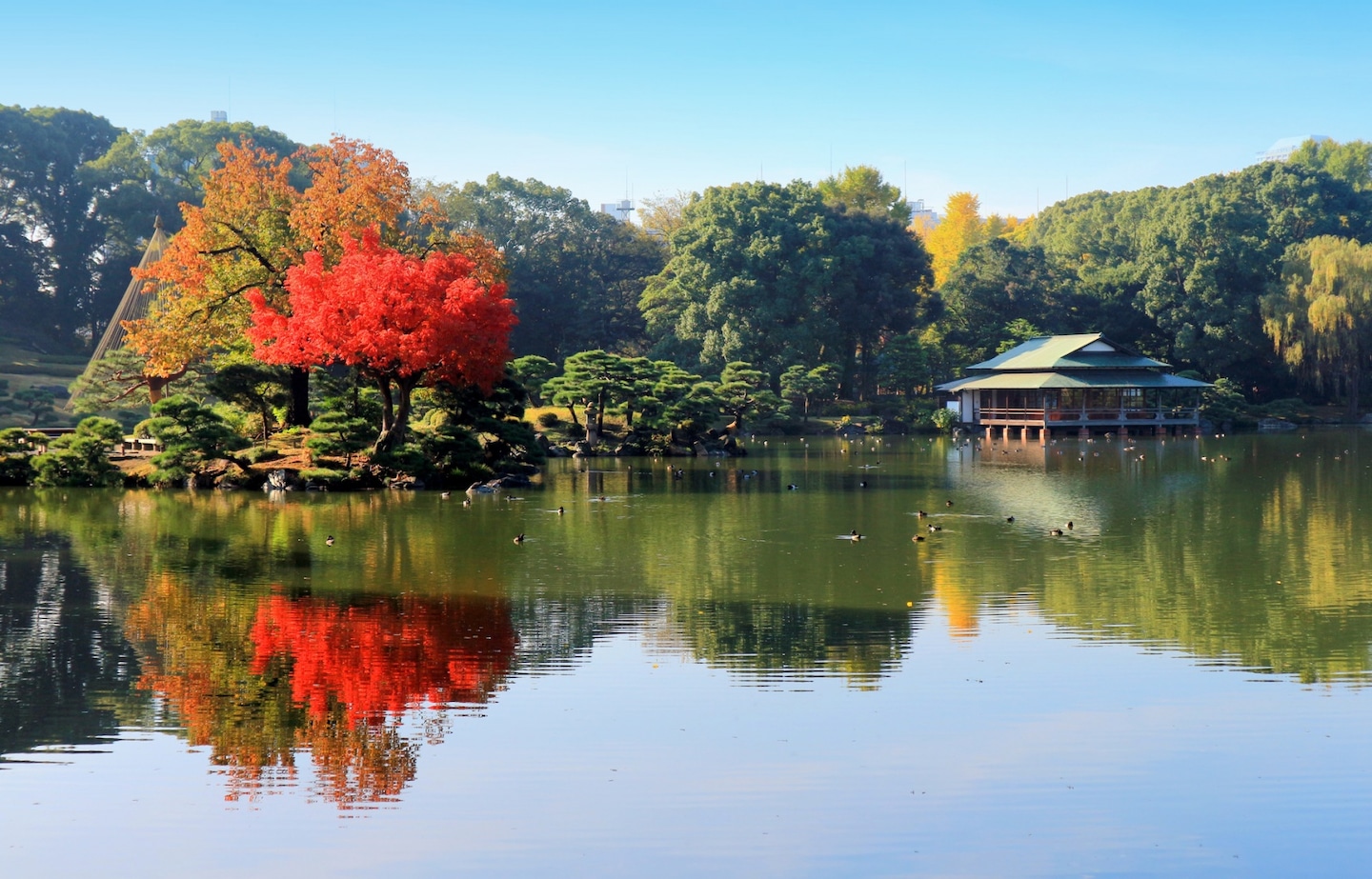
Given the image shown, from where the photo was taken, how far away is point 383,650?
12852mm

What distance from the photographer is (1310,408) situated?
67688 millimetres

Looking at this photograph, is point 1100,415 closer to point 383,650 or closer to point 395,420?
point 395,420

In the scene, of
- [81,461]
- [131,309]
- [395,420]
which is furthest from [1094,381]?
[81,461]

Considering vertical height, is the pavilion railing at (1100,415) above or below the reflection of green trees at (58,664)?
above

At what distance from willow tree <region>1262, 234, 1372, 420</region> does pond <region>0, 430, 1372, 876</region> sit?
43757mm

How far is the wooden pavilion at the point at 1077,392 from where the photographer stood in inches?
2275

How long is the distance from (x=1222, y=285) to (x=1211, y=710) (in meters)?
62.6

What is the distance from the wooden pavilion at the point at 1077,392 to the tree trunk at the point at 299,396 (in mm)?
32597

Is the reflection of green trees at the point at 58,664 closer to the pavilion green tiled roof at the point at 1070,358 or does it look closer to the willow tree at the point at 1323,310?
the pavilion green tiled roof at the point at 1070,358

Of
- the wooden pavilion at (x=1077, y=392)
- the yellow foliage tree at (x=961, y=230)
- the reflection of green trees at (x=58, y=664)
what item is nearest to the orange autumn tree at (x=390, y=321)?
the reflection of green trees at (x=58, y=664)

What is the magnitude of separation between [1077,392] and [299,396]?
126 feet

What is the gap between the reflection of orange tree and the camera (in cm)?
923

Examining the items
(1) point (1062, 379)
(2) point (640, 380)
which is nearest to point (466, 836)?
(2) point (640, 380)

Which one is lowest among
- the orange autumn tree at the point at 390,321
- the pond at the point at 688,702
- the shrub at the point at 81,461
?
the pond at the point at 688,702
